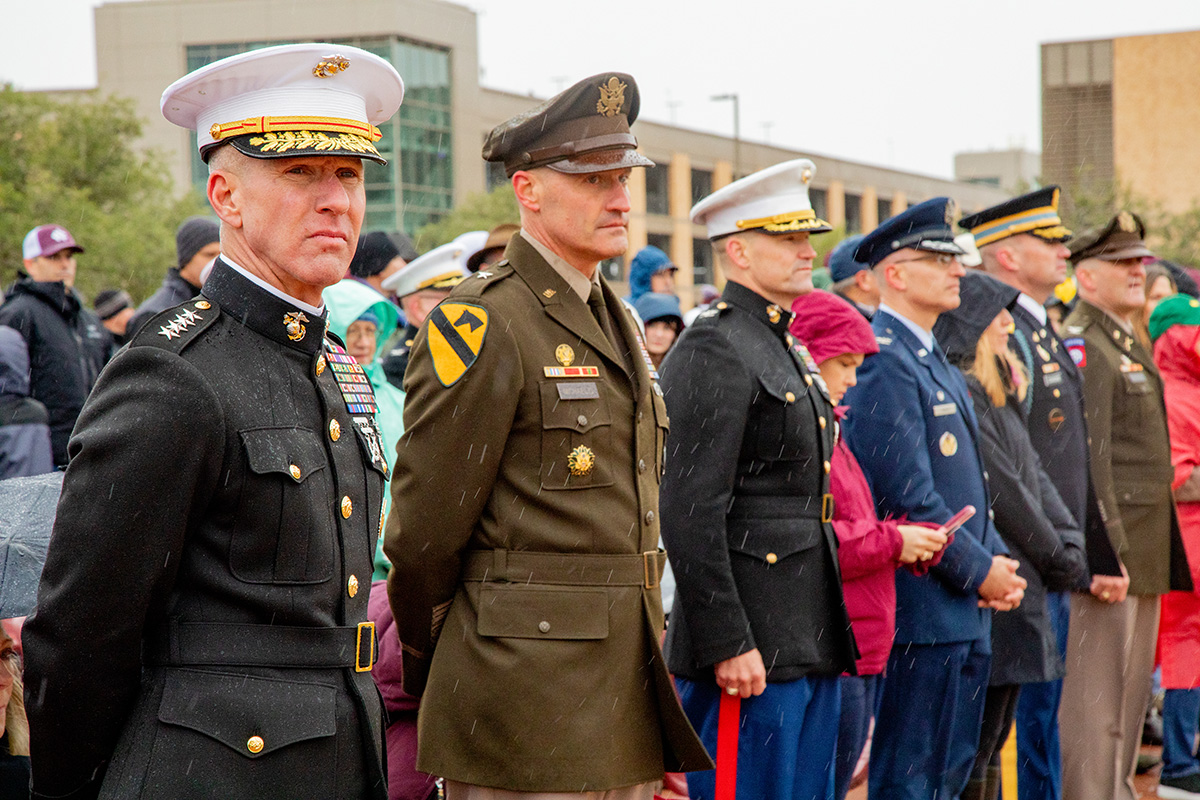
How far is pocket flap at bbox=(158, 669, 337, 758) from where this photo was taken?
2.17m

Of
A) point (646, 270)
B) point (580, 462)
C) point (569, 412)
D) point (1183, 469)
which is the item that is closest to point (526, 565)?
point (580, 462)

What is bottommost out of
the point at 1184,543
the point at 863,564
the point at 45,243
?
the point at 1184,543

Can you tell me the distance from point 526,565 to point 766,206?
191cm

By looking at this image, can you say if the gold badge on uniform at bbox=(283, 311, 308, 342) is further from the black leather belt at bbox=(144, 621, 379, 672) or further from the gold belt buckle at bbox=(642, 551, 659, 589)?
the gold belt buckle at bbox=(642, 551, 659, 589)

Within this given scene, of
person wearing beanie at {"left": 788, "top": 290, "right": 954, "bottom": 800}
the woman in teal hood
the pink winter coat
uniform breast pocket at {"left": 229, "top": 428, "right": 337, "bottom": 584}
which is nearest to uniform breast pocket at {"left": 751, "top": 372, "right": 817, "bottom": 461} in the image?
person wearing beanie at {"left": 788, "top": 290, "right": 954, "bottom": 800}

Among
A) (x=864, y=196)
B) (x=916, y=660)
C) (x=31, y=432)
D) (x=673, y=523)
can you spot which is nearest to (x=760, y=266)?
(x=673, y=523)

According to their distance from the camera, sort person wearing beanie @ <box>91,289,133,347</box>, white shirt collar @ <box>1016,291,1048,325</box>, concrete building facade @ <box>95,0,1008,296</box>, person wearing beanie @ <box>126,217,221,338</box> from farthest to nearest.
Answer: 1. concrete building facade @ <box>95,0,1008,296</box>
2. person wearing beanie @ <box>91,289,133,347</box>
3. person wearing beanie @ <box>126,217,221,338</box>
4. white shirt collar @ <box>1016,291,1048,325</box>

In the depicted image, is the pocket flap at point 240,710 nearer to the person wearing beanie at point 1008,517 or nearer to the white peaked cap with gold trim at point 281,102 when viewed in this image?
the white peaked cap with gold trim at point 281,102

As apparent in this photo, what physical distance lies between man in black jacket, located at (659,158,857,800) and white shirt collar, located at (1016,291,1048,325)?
1.94 metres

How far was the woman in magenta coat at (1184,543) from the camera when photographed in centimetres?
659

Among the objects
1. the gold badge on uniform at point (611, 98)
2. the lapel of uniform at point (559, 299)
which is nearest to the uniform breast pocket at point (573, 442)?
the lapel of uniform at point (559, 299)

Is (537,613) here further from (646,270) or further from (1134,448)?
(646,270)

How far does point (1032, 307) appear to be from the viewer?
5902mm

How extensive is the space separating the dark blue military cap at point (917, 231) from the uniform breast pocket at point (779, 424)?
123cm
